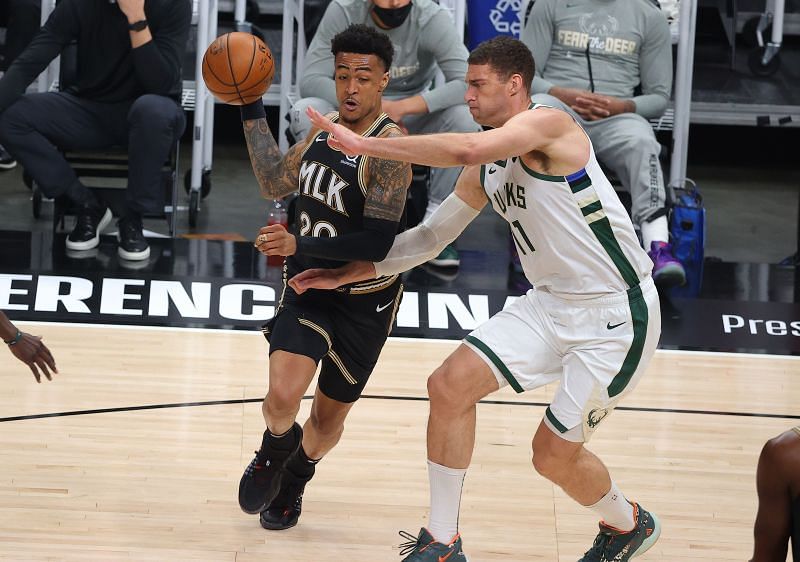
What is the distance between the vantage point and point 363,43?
461 centimetres

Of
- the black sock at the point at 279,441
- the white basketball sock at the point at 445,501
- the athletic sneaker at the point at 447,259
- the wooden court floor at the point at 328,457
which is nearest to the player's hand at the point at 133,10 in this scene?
the wooden court floor at the point at 328,457

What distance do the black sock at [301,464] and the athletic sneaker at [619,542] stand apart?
106 centimetres

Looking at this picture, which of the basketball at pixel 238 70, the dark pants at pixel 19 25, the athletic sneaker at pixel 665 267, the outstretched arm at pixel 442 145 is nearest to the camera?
the outstretched arm at pixel 442 145

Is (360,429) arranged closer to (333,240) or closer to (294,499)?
(294,499)

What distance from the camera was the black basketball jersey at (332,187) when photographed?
15.3 ft

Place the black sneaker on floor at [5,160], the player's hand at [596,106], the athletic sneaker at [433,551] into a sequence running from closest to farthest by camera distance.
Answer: the athletic sneaker at [433,551]
the player's hand at [596,106]
the black sneaker on floor at [5,160]

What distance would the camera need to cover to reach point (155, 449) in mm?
5598

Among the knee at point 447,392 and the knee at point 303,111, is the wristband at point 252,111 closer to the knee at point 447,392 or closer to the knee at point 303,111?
the knee at point 447,392

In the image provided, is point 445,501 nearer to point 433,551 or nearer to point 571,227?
point 433,551

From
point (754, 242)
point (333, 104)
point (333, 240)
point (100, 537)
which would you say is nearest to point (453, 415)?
point (333, 240)

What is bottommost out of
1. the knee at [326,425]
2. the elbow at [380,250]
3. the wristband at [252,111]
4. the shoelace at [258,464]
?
the shoelace at [258,464]

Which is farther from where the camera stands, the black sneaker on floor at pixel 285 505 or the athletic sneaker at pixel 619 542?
the black sneaker on floor at pixel 285 505

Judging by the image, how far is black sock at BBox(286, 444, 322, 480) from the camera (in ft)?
16.2

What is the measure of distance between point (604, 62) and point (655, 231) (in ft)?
4.08
